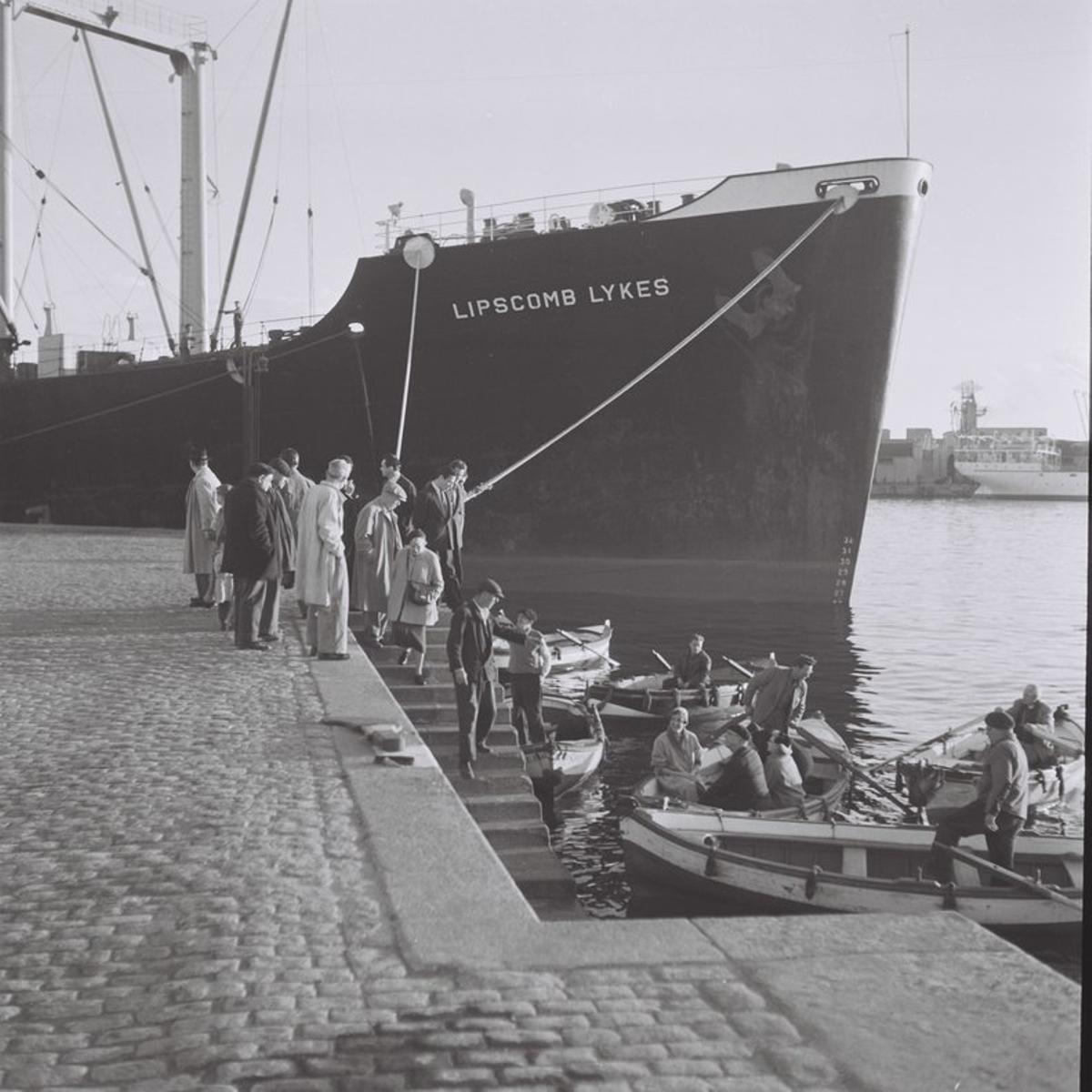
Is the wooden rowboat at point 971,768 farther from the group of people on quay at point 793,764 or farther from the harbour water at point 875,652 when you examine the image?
the harbour water at point 875,652

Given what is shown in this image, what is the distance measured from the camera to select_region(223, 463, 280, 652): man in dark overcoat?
402 inches

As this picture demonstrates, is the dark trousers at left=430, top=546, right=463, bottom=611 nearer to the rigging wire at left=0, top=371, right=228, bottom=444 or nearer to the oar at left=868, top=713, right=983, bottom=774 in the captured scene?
the oar at left=868, top=713, right=983, bottom=774

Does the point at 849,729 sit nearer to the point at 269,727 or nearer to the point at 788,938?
the point at 269,727

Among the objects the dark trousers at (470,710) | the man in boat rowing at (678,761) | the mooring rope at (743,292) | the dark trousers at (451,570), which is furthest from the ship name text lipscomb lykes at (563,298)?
the dark trousers at (470,710)

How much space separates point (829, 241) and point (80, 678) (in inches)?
612

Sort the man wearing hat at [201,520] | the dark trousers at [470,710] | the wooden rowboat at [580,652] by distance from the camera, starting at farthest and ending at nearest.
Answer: the wooden rowboat at [580,652] → the man wearing hat at [201,520] → the dark trousers at [470,710]

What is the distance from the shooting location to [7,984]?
409 centimetres

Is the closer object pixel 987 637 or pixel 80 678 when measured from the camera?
pixel 80 678

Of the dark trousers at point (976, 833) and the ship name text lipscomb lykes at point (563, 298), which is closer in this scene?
the dark trousers at point (976, 833)

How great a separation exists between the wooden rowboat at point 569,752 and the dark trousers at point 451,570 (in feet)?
3.52

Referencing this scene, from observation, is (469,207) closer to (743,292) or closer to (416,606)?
(743,292)

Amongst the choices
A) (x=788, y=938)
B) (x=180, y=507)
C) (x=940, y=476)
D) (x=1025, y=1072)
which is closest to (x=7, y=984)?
(x=788, y=938)

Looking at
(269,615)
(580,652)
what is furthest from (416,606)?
(580,652)

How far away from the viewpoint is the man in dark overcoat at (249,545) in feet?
33.5
